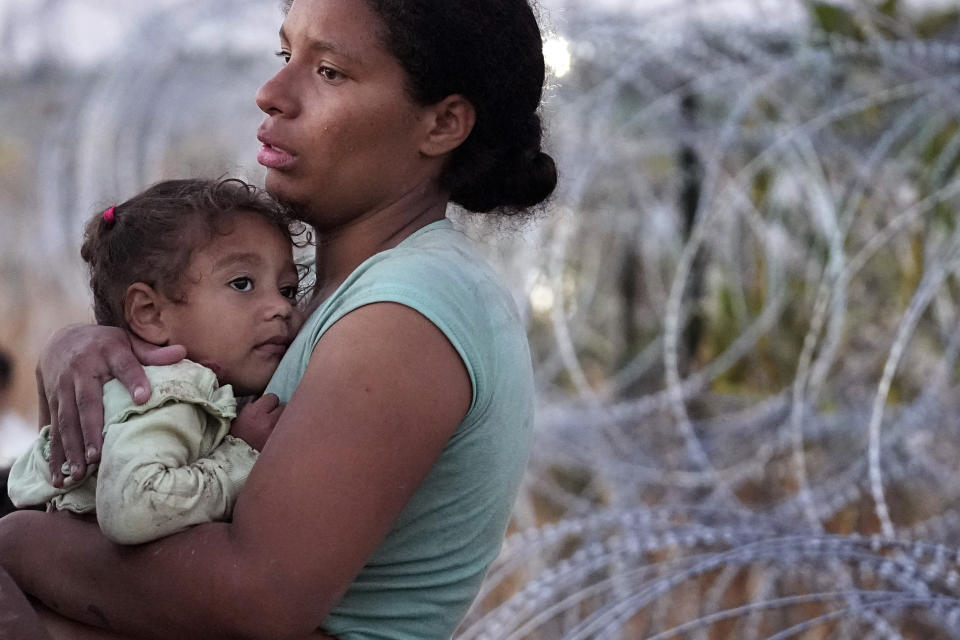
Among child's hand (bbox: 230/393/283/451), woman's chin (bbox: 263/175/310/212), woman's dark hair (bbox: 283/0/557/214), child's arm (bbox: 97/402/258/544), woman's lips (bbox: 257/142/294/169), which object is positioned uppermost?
woman's dark hair (bbox: 283/0/557/214)

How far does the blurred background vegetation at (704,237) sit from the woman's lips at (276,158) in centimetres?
135

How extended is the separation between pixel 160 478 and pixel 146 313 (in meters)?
0.32

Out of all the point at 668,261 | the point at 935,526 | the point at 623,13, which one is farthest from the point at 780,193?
the point at 935,526

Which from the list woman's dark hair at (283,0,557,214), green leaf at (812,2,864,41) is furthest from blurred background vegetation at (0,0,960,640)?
woman's dark hair at (283,0,557,214)

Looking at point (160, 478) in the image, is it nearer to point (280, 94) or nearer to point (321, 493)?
point (321, 493)

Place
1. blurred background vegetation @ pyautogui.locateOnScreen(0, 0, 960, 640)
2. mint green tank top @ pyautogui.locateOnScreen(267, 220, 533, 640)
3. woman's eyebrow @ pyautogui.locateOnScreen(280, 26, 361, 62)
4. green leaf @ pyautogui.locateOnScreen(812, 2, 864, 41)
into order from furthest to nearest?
green leaf @ pyautogui.locateOnScreen(812, 2, 864, 41) < blurred background vegetation @ pyautogui.locateOnScreen(0, 0, 960, 640) < woman's eyebrow @ pyautogui.locateOnScreen(280, 26, 361, 62) < mint green tank top @ pyautogui.locateOnScreen(267, 220, 533, 640)

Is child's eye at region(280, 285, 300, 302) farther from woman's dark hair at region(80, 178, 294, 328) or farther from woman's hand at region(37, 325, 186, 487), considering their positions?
woman's hand at region(37, 325, 186, 487)

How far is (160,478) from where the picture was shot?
137 cm

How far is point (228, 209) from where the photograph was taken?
5.38 feet

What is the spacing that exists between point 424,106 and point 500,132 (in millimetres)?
144

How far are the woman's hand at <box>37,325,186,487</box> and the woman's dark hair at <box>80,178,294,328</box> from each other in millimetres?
63

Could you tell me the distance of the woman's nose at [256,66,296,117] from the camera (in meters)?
1.60

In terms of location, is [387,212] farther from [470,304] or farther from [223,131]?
[223,131]

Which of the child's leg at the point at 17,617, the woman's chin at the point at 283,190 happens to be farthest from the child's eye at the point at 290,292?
the child's leg at the point at 17,617
